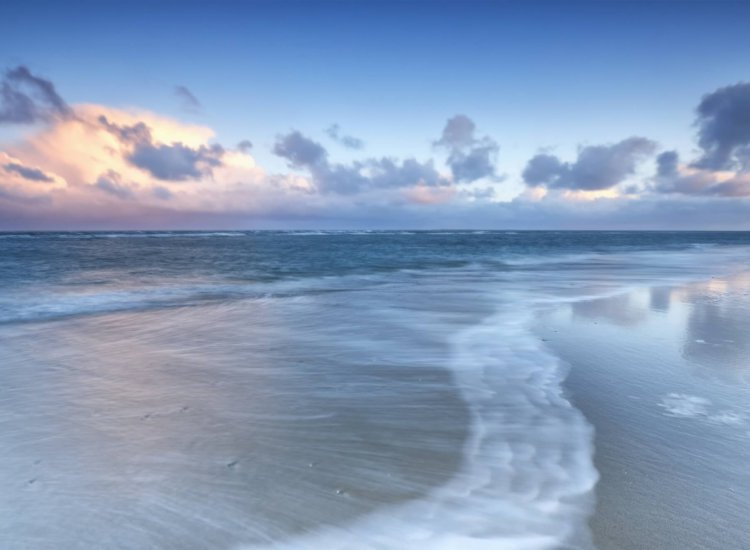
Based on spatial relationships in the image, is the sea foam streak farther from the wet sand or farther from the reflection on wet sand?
the reflection on wet sand

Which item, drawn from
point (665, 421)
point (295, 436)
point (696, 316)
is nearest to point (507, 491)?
point (295, 436)

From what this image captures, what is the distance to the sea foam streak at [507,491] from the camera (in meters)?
2.62

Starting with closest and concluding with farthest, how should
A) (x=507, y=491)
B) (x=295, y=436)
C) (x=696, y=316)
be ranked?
(x=507, y=491)
(x=295, y=436)
(x=696, y=316)

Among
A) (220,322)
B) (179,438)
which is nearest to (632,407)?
(179,438)

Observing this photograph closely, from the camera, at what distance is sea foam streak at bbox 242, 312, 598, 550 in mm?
2619

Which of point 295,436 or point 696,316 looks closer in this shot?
point 295,436

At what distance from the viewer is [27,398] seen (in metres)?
4.73

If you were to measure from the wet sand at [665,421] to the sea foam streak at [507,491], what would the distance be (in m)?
0.15

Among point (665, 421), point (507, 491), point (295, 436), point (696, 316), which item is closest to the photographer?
point (507, 491)

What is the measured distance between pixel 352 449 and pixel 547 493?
1451 mm

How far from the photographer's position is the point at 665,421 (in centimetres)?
398

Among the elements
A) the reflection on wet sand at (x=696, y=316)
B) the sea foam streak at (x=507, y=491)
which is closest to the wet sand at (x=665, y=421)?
the reflection on wet sand at (x=696, y=316)

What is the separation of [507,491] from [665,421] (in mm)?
1882

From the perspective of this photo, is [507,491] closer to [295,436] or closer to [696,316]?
[295,436]
